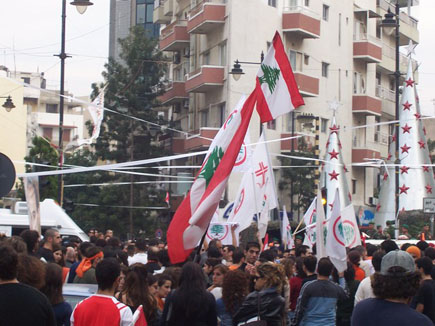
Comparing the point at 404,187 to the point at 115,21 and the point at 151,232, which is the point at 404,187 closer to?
the point at 151,232

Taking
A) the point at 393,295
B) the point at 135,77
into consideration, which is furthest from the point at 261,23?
the point at 393,295

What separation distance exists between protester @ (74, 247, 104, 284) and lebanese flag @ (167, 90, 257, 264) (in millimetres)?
1611

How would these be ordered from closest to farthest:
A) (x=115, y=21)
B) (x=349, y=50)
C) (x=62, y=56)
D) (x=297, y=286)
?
(x=297, y=286), (x=62, y=56), (x=349, y=50), (x=115, y=21)

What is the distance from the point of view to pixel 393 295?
624 cm

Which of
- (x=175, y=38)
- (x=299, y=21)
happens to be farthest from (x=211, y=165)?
(x=175, y=38)

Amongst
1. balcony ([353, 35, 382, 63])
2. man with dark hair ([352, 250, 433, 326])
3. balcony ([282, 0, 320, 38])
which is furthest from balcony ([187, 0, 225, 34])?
man with dark hair ([352, 250, 433, 326])

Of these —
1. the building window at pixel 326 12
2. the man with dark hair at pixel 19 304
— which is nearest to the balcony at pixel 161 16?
the building window at pixel 326 12

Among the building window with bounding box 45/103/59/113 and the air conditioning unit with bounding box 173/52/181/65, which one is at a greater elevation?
the building window with bounding box 45/103/59/113

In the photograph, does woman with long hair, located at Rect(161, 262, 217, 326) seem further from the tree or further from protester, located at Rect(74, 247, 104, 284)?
the tree

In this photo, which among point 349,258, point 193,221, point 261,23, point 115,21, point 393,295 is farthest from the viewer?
point 115,21

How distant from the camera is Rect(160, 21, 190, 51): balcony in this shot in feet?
168

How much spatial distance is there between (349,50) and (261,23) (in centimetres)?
831

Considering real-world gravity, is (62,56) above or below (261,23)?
below

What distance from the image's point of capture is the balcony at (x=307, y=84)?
46.8 meters
